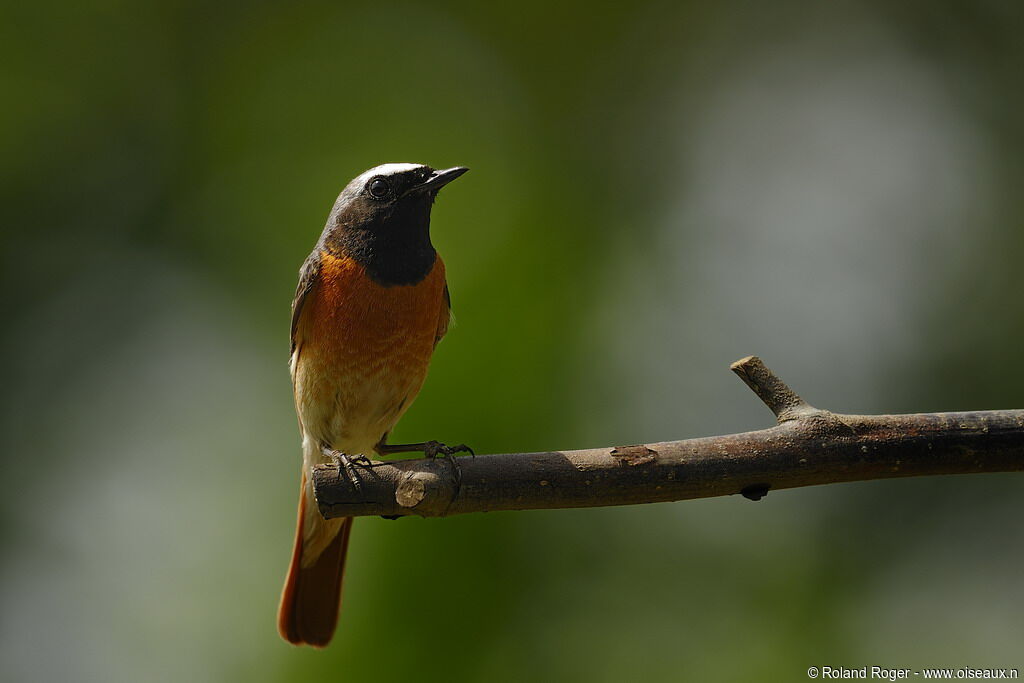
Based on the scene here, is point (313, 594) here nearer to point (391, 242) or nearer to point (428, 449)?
point (428, 449)

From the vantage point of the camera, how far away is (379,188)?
4.31m

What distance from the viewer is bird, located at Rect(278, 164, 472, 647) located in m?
4.18

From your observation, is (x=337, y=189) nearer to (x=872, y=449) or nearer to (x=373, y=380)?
(x=373, y=380)

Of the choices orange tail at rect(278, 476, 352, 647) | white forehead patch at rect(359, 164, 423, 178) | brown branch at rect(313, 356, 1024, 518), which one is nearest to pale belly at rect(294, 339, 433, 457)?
orange tail at rect(278, 476, 352, 647)

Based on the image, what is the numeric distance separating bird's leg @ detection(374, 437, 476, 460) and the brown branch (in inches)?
6.7

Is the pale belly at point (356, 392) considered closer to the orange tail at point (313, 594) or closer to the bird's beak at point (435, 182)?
the orange tail at point (313, 594)

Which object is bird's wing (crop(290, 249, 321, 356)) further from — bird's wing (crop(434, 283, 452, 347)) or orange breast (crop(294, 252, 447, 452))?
bird's wing (crop(434, 283, 452, 347))

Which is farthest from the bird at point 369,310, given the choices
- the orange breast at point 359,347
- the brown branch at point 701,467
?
the brown branch at point 701,467

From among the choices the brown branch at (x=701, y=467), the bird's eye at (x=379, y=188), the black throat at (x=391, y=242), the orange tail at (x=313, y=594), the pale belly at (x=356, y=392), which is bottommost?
Answer: the orange tail at (x=313, y=594)

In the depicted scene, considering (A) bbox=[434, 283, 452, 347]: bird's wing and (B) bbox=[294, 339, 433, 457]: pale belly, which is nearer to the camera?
(B) bbox=[294, 339, 433, 457]: pale belly

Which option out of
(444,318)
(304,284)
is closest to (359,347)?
(304,284)

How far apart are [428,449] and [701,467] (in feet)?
3.37

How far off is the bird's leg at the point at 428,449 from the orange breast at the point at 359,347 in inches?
6.5

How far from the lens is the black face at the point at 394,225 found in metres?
4.21
